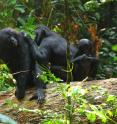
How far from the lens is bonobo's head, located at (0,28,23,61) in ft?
18.0

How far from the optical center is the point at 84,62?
21.0ft

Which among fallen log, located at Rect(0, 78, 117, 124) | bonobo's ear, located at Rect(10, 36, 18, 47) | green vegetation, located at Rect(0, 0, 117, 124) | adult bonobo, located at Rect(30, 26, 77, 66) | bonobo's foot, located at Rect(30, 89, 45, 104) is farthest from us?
green vegetation, located at Rect(0, 0, 117, 124)

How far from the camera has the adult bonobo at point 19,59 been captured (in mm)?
5527

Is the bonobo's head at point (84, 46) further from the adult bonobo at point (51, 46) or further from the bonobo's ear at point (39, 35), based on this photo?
the bonobo's ear at point (39, 35)

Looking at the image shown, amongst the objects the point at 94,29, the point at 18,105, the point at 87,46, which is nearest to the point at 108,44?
the point at 94,29

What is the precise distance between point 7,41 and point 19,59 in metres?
0.36

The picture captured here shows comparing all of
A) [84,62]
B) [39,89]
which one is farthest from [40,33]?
[39,89]

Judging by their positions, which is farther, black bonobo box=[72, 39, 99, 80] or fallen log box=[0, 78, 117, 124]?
black bonobo box=[72, 39, 99, 80]

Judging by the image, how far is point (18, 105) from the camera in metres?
5.49

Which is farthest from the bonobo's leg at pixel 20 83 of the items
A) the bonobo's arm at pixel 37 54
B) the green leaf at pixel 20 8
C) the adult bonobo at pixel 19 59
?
the green leaf at pixel 20 8

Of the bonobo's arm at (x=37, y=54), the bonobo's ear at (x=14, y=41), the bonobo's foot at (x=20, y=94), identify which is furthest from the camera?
the bonobo's arm at (x=37, y=54)

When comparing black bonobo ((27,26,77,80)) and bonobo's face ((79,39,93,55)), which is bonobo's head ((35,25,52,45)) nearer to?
black bonobo ((27,26,77,80))

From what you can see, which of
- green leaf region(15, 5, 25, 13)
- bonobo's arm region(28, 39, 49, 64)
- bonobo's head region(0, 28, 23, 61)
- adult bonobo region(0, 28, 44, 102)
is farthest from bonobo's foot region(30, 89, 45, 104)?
green leaf region(15, 5, 25, 13)

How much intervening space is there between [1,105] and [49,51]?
128cm
